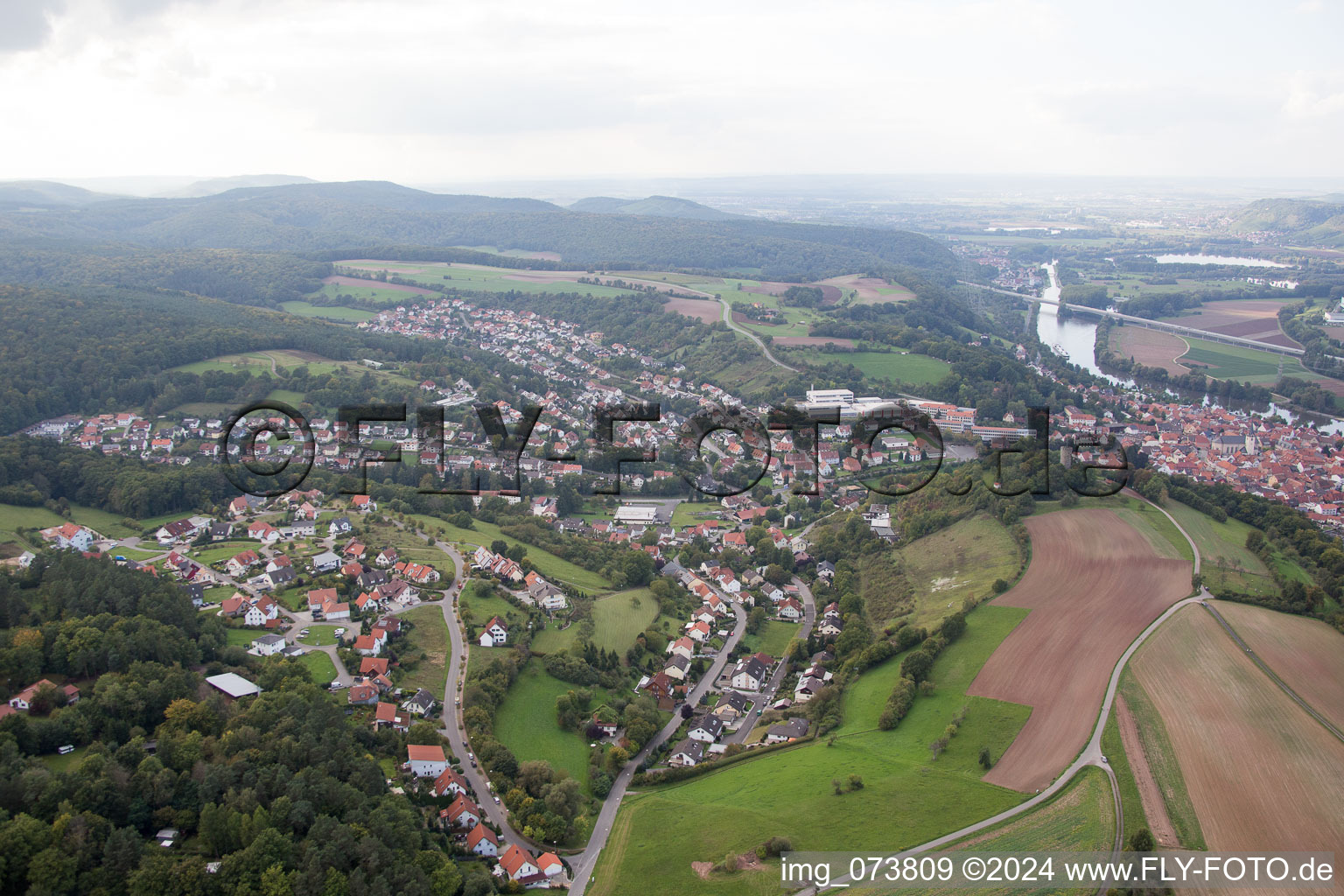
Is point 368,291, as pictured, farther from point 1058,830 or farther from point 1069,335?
point 1058,830

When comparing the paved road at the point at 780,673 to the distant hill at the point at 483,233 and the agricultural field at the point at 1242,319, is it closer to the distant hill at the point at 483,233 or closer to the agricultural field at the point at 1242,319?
the agricultural field at the point at 1242,319

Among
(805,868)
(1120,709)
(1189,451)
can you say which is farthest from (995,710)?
(1189,451)

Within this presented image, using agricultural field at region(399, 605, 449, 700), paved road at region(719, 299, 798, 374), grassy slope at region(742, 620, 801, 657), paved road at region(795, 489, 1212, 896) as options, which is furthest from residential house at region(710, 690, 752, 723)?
paved road at region(719, 299, 798, 374)

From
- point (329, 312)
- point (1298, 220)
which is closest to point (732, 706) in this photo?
point (329, 312)

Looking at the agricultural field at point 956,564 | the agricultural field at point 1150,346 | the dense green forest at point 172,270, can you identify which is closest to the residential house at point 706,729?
the agricultural field at point 956,564

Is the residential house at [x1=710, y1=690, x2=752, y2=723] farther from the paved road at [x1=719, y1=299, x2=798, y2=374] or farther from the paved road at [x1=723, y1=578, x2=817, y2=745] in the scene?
the paved road at [x1=719, y1=299, x2=798, y2=374]

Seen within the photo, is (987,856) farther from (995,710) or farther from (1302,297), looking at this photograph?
(1302,297)
